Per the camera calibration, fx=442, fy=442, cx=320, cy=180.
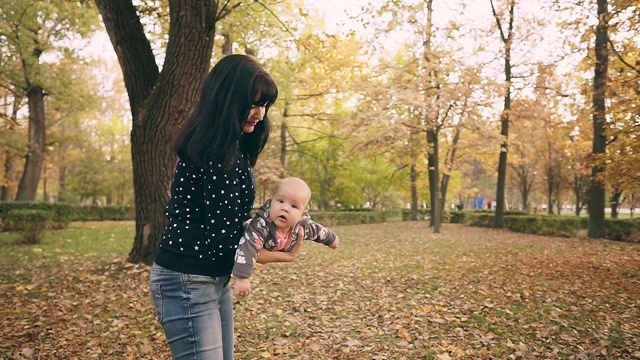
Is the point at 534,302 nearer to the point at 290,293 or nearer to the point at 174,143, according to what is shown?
the point at 290,293

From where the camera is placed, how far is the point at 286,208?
2.29 meters

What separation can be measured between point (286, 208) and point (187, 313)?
0.69 metres

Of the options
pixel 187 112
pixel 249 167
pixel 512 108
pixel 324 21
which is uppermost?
pixel 324 21

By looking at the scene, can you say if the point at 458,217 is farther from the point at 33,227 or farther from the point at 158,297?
the point at 158,297

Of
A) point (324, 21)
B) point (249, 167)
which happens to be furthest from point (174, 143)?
point (324, 21)

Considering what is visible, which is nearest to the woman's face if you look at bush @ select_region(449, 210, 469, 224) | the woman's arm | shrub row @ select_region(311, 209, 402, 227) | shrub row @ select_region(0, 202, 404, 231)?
the woman's arm

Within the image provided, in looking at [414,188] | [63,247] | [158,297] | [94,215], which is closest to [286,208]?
[158,297]

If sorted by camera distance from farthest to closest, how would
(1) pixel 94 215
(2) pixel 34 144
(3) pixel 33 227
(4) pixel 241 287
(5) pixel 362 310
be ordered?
(1) pixel 94 215 → (2) pixel 34 144 → (3) pixel 33 227 → (5) pixel 362 310 → (4) pixel 241 287

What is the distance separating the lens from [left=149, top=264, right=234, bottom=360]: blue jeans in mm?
1988

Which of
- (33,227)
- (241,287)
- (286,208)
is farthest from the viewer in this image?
(33,227)

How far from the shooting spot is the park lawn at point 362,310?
16.2ft

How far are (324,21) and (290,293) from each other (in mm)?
20770

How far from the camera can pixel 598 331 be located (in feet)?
18.1

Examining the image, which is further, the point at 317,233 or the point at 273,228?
the point at 317,233
